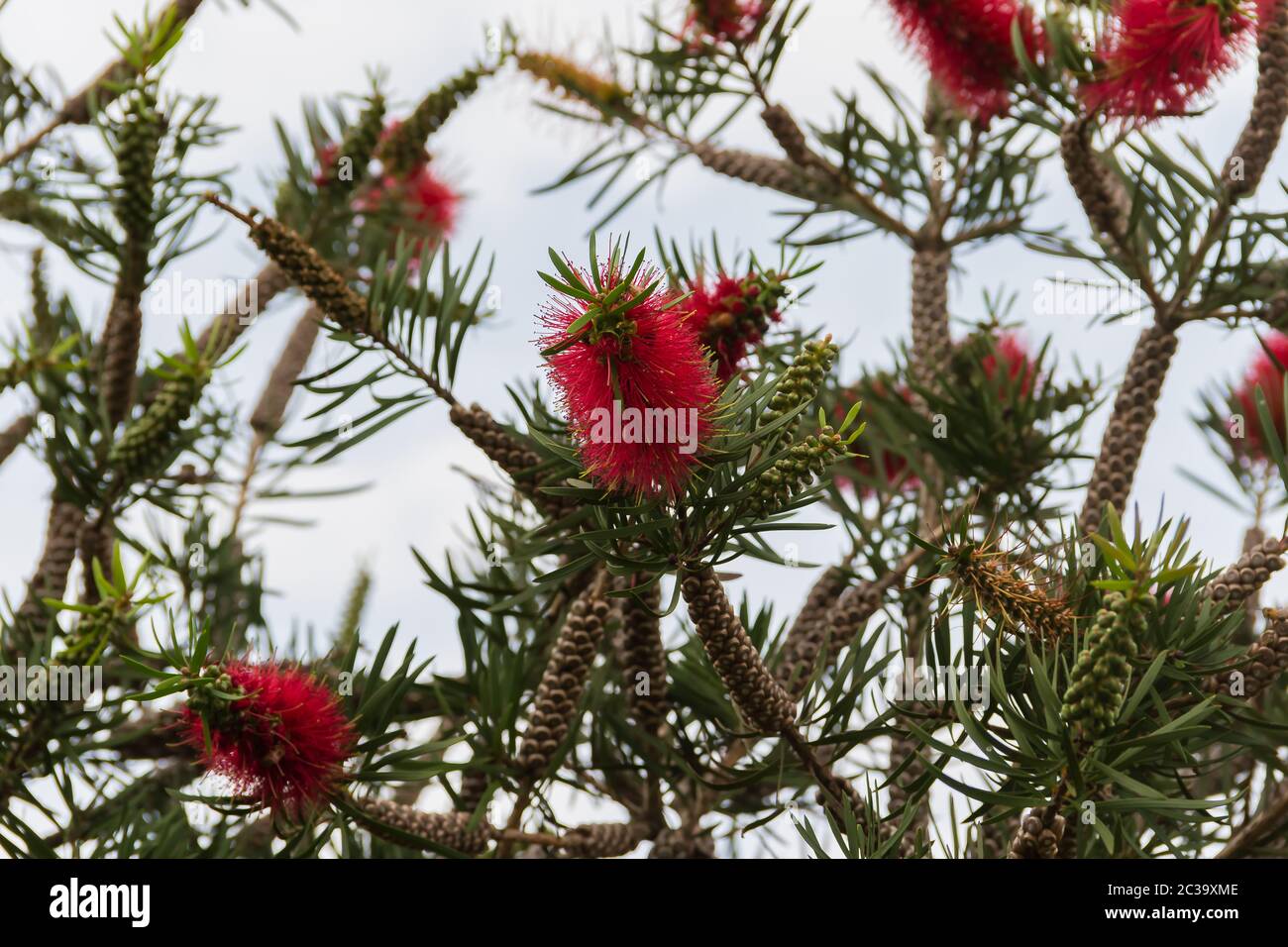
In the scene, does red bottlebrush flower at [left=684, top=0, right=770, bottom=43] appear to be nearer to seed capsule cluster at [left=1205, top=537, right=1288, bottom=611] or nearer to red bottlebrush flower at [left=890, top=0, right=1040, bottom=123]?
red bottlebrush flower at [left=890, top=0, right=1040, bottom=123]

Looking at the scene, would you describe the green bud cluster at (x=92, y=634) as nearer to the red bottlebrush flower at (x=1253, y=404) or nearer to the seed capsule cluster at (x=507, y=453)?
the seed capsule cluster at (x=507, y=453)

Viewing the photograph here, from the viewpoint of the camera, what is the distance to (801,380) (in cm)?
45

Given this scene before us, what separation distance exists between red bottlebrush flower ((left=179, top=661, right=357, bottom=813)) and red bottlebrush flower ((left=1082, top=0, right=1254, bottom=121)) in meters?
0.52

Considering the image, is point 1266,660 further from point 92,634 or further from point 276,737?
point 92,634

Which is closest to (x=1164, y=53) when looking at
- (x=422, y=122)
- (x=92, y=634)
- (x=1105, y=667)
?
(x=1105, y=667)

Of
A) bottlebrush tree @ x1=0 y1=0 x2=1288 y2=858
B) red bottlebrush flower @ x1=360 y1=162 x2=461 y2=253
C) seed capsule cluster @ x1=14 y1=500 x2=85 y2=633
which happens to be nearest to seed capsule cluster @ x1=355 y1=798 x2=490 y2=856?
bottlebrush tree @ x1=0 y1=0 x2=1288 y2=858

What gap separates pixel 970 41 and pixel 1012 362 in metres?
0.22

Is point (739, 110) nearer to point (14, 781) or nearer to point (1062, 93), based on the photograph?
point (1062, 93)

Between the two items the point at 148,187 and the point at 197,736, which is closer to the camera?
the point at 197,736

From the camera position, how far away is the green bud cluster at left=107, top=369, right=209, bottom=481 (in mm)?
681
